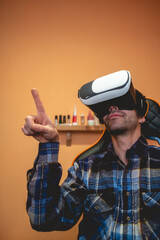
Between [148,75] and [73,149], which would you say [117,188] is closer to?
[73,149]

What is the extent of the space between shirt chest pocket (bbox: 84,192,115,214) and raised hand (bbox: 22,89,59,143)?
0.40 m

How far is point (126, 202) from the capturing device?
3.07 ft

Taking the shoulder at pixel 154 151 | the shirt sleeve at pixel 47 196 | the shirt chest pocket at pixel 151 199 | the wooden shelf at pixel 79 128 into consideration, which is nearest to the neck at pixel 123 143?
the shoulder at pixel 154 151

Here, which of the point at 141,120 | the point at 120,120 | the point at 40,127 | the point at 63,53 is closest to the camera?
the point at 40,127

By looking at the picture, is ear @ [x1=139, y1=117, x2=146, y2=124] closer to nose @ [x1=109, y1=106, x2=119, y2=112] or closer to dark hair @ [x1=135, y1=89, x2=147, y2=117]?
dark hair @ [x1=135, y1=89, x2=147, y2=117]

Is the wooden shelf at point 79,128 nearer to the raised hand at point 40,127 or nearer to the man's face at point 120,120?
the man's face at point 120,120

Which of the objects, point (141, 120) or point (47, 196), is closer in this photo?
point (47, 196)

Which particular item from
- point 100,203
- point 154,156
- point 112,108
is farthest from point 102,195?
point 112,108

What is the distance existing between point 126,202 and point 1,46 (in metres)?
2.02

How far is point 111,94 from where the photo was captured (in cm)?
94

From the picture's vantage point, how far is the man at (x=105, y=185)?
2.79 ft

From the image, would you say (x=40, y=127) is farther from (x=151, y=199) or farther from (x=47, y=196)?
(x=151, y=199)

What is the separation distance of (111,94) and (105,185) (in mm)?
488

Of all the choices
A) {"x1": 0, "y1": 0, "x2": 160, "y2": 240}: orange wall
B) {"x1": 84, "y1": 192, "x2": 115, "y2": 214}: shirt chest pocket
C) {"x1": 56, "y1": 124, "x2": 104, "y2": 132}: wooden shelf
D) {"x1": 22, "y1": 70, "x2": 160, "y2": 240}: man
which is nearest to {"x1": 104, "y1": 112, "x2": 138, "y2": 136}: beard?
{"x1": 22, "y1": 70, "x2": 160, "y2": 240}: man
